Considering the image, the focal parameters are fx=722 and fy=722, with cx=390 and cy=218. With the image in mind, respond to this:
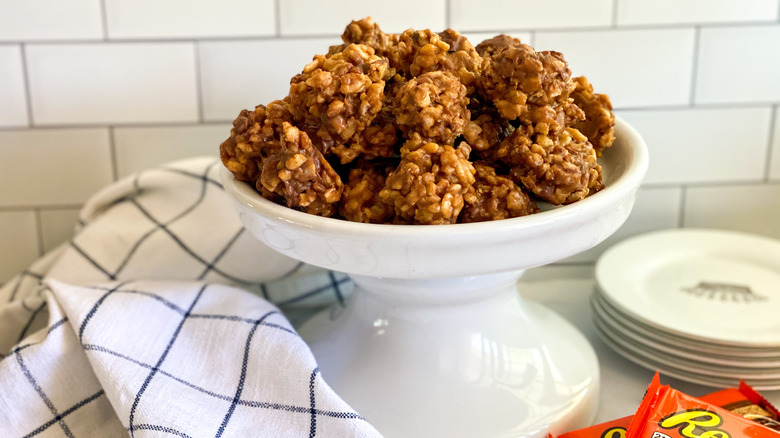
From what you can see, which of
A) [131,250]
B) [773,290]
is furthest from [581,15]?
[131,250]

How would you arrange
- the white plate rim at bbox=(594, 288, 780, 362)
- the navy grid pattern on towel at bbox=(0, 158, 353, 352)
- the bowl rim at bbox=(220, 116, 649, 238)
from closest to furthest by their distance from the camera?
the bowl rim at bbox=(220, 116, 649, 238), the white plate rim at bbox=(594, 288, 780, 362), the navy grid pattern on towel at bbox=(0, 158, 353, 352)

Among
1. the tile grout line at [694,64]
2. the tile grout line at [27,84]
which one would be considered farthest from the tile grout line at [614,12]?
the tile grout line at [27,84]

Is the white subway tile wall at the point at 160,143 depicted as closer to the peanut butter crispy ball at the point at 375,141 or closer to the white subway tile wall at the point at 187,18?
the white subway tile wall at the point at 187,18

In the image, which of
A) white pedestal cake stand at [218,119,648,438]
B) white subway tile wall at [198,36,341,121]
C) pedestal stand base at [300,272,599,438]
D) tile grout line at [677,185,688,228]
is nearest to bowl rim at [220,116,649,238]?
white pedestal cake stand at [218,119,648,438]

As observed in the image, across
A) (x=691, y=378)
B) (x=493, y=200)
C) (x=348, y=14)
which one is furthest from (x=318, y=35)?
(x=691, y=378)

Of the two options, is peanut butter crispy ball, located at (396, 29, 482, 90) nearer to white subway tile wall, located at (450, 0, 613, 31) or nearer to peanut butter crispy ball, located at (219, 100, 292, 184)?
peanut butter crispy ball, located at (219, 100, 292, 184)

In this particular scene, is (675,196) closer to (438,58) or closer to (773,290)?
(773,290)

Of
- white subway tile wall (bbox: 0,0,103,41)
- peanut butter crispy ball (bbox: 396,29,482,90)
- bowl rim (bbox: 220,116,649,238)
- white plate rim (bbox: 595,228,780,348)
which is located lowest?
white plate rim (bbox: 595,228,780,348)

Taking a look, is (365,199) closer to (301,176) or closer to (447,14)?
(301,176)
